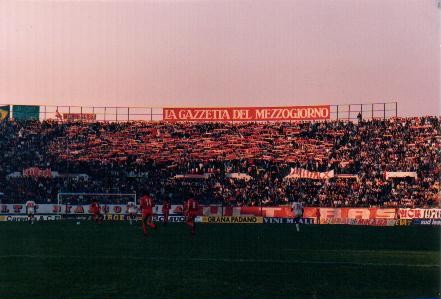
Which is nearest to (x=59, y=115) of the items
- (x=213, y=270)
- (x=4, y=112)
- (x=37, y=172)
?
(x=4, y=112)

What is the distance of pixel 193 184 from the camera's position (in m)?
61.7

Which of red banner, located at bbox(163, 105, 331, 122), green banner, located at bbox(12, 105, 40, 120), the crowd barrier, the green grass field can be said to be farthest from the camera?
green banner, located at bbox(12, 105, 40, 120)

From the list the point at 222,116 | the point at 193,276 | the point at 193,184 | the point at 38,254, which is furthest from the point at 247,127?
the point at 193,276

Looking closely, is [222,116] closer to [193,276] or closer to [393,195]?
[393,195]

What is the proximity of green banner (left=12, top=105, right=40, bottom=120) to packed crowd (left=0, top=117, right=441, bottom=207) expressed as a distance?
6038mm


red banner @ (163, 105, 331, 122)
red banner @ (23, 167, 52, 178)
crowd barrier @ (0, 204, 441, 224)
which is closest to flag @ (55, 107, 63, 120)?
red banner @ (163, 105, 331, 122)

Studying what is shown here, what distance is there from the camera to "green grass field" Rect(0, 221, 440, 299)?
13.4 metres

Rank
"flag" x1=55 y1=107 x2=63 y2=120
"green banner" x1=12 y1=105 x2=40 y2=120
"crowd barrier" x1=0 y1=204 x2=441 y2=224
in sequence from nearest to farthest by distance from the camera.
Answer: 1. "crowd barrier" x1=0 y1=204 x2=441 y2=224
2. "flag" x1=55 y1=107 x2=63 y2=120
3. "green banner" x1=12 y1=105 x2=40 y2=120

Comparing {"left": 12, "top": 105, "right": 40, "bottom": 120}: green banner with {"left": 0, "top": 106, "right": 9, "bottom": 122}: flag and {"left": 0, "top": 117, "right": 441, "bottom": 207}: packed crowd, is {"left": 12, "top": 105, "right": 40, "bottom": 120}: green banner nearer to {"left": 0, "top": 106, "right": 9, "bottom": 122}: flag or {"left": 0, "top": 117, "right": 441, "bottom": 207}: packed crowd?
{"left": 0, "top": 106, "right": 9, "bottom": 122}: flag

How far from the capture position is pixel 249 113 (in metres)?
70.0

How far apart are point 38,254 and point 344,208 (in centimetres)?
3560

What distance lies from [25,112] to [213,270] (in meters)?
63.4

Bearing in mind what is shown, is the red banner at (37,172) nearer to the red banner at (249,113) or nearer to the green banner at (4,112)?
the red banner at (249,113)

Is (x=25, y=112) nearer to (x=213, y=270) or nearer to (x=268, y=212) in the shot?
(x=268, y=212)
